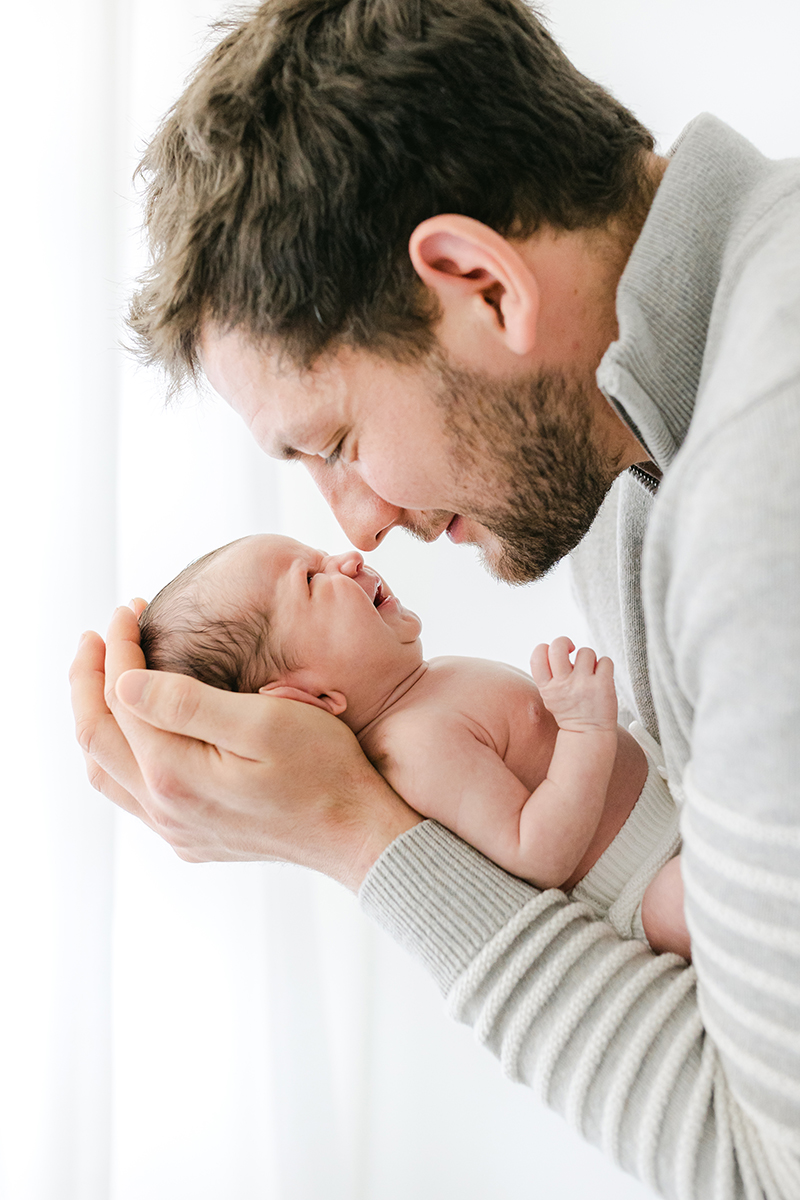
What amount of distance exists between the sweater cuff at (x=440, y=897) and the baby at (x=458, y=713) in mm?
61

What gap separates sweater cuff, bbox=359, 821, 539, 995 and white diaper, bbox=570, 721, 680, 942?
13cm

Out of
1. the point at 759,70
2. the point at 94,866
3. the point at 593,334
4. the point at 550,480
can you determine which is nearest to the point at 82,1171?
the point at 94,866

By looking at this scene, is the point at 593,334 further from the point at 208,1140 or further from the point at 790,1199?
the point at 208,1140

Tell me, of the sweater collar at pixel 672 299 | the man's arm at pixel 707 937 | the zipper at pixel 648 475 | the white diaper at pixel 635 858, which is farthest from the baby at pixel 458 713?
the sweater collar at pixel 672 299

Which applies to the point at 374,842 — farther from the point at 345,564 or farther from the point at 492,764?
the point at 345,564

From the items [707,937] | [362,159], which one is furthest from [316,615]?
[707,937]

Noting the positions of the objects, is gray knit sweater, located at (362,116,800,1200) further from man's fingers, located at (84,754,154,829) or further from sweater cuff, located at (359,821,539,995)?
man's fingers, located at (84,754,154,829)

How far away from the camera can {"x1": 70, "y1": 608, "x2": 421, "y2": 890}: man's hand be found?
1149 mm

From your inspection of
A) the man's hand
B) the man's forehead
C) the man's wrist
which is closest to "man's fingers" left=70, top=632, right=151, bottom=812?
the man's hand

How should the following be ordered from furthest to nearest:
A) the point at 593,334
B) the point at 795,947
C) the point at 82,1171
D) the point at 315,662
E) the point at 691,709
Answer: the point at 82,1171 < the point at 315,662 < the point at 593,334 < the point at 691,709 < the point at 795,947

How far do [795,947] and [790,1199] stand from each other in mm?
237

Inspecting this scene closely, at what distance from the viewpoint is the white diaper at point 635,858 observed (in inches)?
45.9

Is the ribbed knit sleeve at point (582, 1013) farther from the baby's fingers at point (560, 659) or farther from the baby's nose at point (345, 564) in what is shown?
the baby's nose at point (345, 564)

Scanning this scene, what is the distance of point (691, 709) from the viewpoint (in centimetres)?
90
